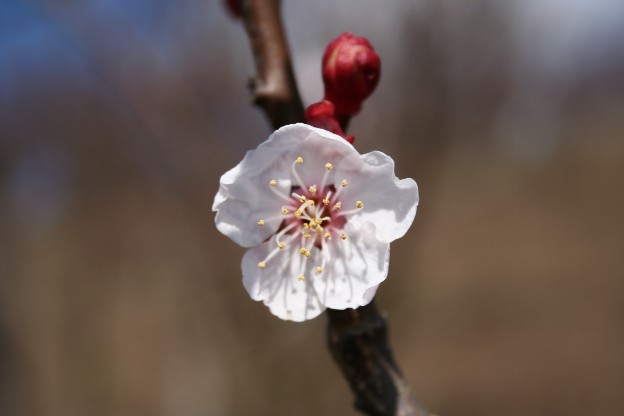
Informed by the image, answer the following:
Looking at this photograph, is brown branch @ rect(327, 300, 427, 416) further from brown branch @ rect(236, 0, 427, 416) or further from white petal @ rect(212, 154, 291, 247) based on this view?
white petal @ rect(212, 154, 291, 247)

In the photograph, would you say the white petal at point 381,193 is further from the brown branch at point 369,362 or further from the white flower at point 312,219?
the brown branch at point 369,362

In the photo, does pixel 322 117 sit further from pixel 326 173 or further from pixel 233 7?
pixel 233 7

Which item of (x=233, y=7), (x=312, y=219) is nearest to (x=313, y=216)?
(x=312, y=219)

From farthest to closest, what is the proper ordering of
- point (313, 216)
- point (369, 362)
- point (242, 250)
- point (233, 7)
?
point (242, 250), point (233, 7), point (313, 216), point (369, 362)

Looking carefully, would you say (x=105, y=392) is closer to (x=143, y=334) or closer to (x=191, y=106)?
(x=143, y=334)

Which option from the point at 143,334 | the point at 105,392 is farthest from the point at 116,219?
the point at 105,392

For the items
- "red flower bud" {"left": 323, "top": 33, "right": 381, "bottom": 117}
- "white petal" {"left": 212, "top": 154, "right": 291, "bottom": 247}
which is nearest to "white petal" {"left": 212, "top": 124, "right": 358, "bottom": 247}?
"white petal" {"left": 212, "top": 154, "right": 291, "bottom": 247}
